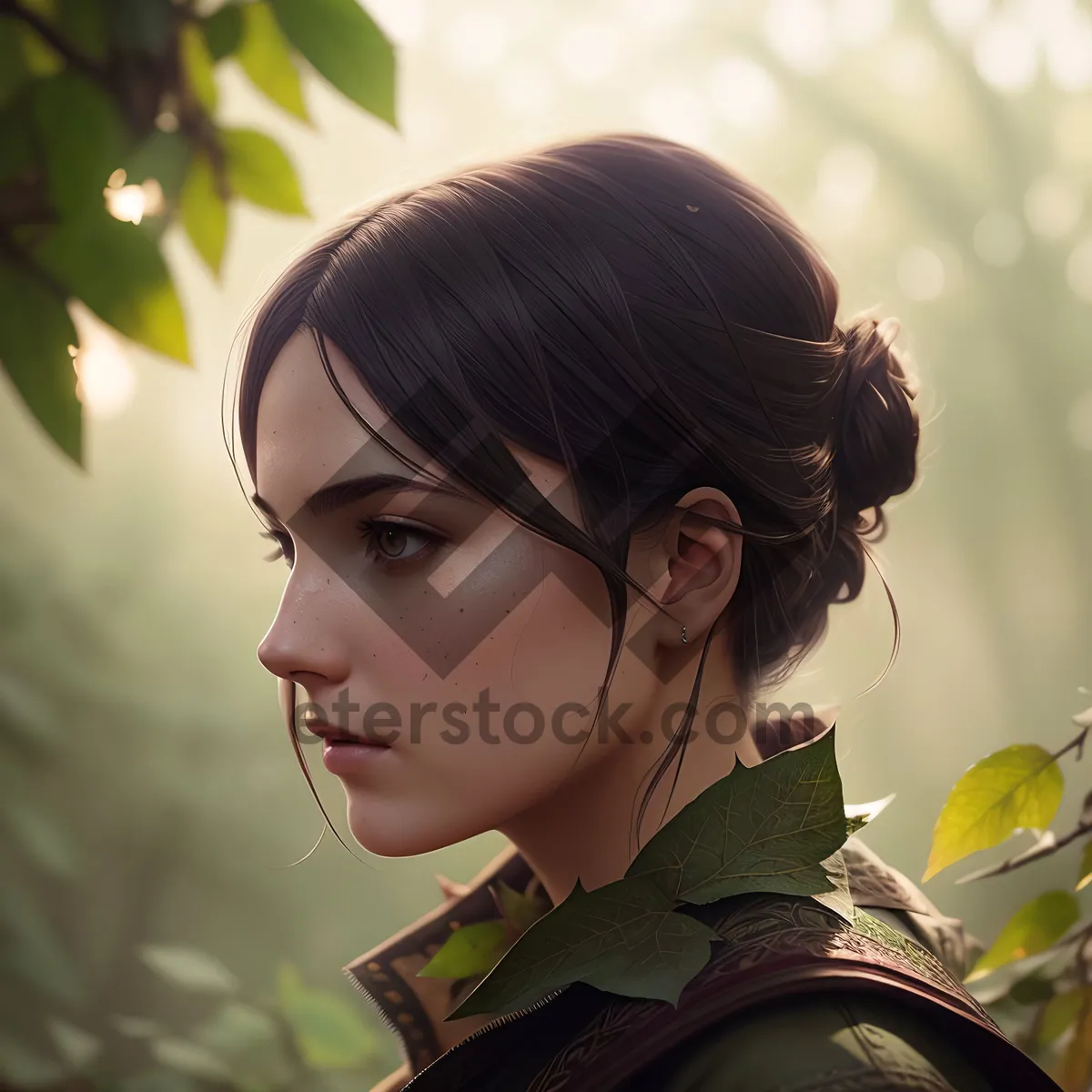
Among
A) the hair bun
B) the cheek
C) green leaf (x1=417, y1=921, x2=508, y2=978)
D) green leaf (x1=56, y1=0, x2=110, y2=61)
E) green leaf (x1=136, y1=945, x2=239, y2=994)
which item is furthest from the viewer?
green leaf (x1=136, y1=945, x2=239, y2=994)

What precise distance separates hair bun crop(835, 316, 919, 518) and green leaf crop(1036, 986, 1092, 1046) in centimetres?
51

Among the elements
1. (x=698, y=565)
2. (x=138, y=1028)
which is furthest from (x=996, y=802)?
(x=138, y=1028)

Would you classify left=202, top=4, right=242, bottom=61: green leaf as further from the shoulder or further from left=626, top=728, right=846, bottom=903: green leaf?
the shoulder

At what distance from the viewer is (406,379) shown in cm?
80

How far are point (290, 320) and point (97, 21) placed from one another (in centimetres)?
24

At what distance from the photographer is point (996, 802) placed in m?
0.87

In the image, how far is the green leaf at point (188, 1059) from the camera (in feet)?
4.39

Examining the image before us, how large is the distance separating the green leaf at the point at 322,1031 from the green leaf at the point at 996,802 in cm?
87

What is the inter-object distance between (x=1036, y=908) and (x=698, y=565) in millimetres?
451

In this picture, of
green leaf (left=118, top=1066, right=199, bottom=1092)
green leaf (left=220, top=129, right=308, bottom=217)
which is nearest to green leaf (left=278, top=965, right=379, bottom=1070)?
green leaf (left=118, top=1066, right=199, bottom=1092)

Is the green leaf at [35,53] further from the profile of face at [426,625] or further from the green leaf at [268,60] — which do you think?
the profile of face at [426,625]

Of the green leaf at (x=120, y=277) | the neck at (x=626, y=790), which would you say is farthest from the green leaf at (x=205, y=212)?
the neck at (x=626, y=790)

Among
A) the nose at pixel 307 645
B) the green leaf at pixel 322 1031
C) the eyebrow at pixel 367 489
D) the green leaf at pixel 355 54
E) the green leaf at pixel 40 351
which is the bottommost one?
the green leaf at pixel 322 1031

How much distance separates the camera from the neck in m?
0.88
